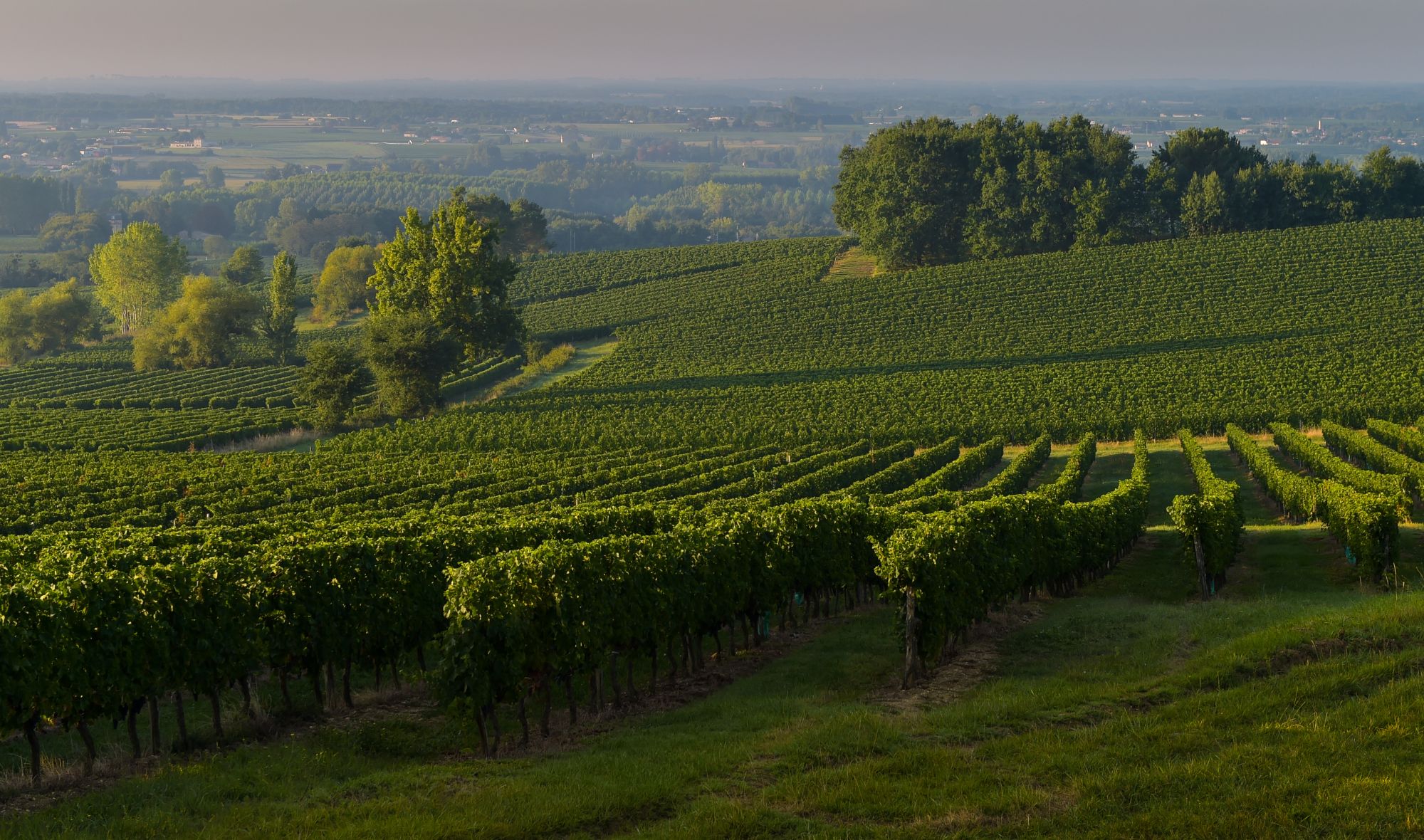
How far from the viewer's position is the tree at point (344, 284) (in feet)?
463

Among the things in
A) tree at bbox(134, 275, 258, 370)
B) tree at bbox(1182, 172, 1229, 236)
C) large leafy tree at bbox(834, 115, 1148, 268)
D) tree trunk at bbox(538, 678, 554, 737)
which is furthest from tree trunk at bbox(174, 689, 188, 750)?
tree at bbox(1182, 172, 1229, 236)

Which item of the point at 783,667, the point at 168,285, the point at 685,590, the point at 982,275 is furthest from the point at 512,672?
the point at 168,285

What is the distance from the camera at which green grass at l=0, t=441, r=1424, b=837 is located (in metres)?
15.3

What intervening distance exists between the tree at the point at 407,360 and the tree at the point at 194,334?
113ft

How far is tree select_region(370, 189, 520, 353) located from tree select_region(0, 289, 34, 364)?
55.4 meters

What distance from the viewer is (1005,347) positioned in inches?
3871

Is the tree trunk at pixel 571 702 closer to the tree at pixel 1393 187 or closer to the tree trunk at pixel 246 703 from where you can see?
the tree trunk at pixel 246 703

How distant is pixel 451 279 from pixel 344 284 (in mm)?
53745

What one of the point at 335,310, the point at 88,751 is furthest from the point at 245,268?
the point at 88,751

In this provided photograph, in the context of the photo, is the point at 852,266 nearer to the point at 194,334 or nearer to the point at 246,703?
the point at 194,334

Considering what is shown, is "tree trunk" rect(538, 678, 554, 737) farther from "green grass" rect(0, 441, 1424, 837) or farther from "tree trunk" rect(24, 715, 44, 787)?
"tree trunk" rect(24, 715, 44, 787)

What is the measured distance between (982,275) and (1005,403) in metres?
38.2

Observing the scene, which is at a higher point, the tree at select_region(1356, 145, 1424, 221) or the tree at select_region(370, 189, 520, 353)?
the tree at select_region(1356, 145, 1424, 221)

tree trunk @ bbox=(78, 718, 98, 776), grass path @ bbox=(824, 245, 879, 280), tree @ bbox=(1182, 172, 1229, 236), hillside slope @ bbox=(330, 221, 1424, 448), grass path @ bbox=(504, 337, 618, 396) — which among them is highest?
tree @ bbox=(1182, 172, 1229, 236)
